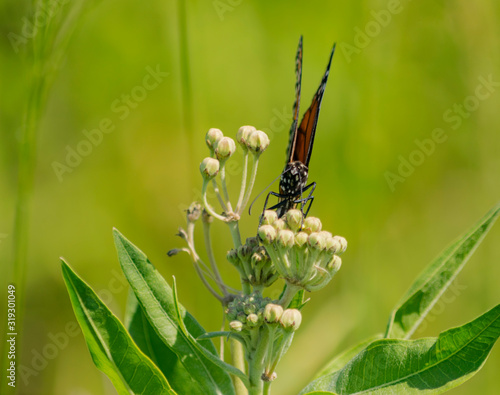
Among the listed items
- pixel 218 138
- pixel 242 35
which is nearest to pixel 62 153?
pixel 242 35

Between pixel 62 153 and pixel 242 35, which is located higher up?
pixel 242 35

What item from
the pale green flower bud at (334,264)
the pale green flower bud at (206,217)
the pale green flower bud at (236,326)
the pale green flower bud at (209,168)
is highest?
the pale green flower bud at (209,168)

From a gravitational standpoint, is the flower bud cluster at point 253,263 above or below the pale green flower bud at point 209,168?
below

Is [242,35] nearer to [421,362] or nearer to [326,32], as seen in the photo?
[326,32]

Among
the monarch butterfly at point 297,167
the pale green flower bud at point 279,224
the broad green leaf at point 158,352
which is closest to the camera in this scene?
the pale green flower bud at point 279,224

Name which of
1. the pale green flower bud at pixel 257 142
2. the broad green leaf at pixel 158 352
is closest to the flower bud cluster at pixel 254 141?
the pale green flower bud at pixel 257 142

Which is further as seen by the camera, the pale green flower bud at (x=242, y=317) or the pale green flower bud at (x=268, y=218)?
the pale green flower bud at (x=268, y=218)

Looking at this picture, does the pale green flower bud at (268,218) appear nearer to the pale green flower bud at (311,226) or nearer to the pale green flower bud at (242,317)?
the pale green flower bud at (311,226)
